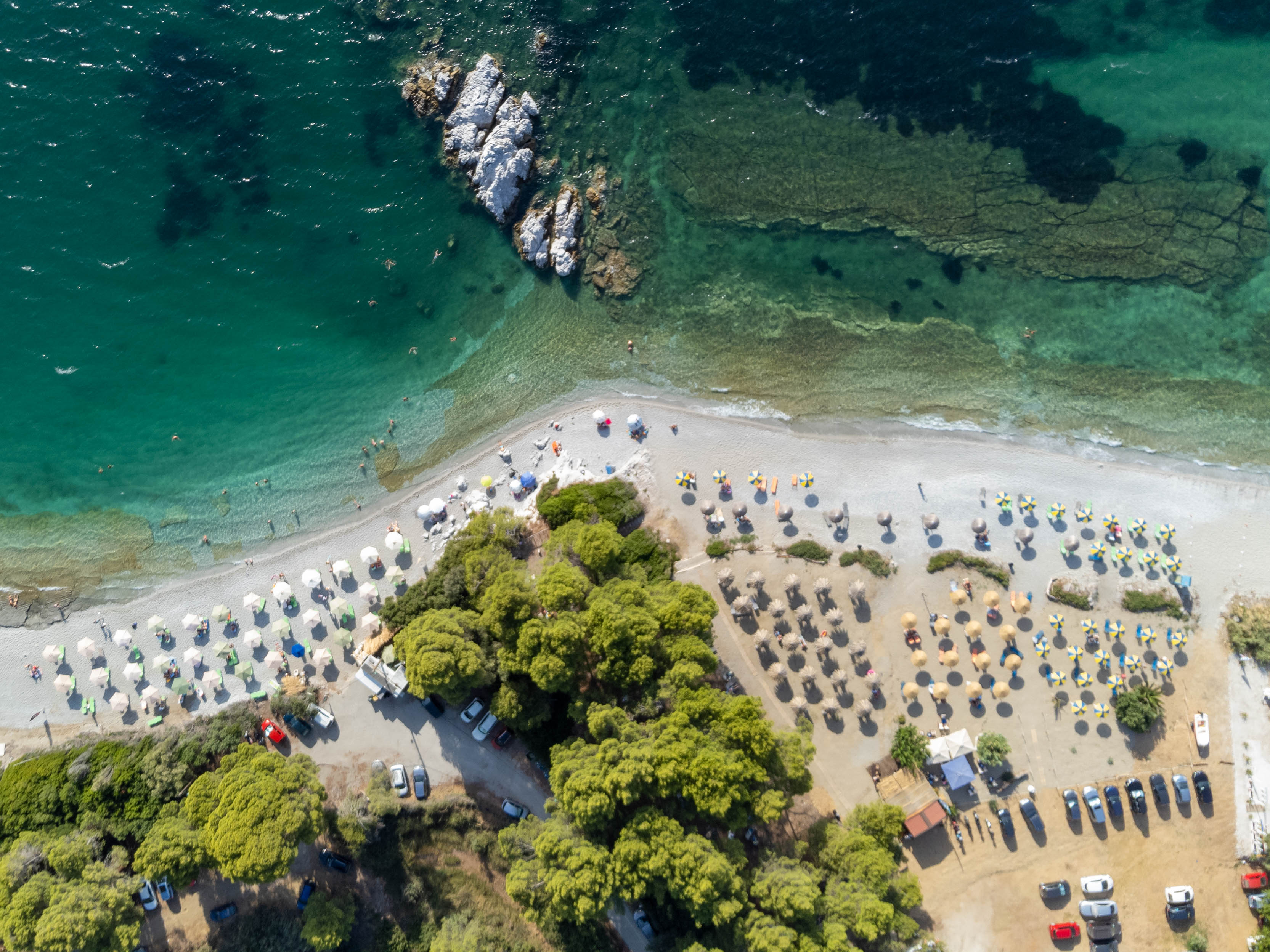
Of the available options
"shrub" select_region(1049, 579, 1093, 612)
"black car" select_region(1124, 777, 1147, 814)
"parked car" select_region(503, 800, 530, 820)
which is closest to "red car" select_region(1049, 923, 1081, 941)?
"black car" select_region(1124, 777, 1147, 814)

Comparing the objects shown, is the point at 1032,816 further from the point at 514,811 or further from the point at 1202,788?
the point at 514,811

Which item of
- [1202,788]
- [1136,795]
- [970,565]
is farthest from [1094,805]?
[970,565]

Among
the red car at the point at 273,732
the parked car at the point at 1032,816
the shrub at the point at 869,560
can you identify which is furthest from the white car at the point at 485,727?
the parked car at the point at 1032,816

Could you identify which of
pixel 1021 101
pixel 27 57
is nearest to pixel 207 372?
pixel 27 57

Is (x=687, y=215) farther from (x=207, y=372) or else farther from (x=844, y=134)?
(x=207, y=372)

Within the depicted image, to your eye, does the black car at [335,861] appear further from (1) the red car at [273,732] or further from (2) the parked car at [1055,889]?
(2) the parked car at [1055,889]

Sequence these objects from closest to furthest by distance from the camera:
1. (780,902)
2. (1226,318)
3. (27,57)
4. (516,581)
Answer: (780,902)
(516,581)
(1226,318)
(27,57)
